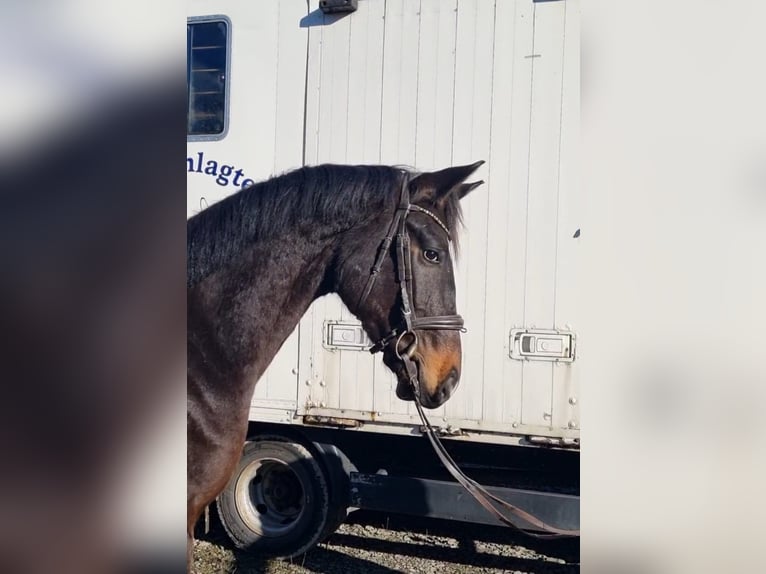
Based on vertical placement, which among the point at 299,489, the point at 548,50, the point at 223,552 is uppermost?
the point at 548,50

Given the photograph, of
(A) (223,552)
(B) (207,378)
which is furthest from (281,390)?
(A) (223,552)

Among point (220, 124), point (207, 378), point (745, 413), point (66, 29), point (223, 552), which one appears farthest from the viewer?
point (223, 552)

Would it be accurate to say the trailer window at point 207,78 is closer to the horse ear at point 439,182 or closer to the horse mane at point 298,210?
the horse mane at point 298,210

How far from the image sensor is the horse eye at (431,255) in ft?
6.72

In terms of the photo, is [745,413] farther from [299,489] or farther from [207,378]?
[299,489]

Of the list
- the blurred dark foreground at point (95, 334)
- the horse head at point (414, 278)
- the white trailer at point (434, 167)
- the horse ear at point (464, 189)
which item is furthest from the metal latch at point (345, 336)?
the blurred dark foreground at point (95, 334)

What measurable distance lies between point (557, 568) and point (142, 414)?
1.74m

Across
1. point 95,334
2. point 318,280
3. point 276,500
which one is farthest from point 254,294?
point 276,500

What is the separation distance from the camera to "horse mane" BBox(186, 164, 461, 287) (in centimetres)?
207

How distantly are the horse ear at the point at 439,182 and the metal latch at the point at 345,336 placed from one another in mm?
471

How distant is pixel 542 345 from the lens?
7.28 feet

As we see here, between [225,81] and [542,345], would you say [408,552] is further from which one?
[225,81]

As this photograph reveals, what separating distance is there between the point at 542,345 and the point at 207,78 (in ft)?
5.08

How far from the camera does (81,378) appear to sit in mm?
1554
